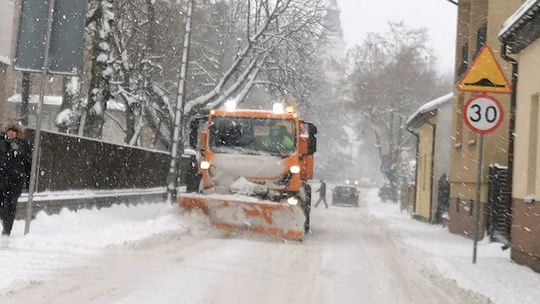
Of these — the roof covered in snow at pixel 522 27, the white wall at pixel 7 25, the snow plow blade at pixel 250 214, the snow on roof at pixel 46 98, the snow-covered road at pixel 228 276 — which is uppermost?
the white wall at pixel 7 25

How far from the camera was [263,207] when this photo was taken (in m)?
14.5

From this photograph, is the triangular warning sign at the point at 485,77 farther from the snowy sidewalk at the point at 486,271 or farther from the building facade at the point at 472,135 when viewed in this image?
the building facade at the point at 472,135

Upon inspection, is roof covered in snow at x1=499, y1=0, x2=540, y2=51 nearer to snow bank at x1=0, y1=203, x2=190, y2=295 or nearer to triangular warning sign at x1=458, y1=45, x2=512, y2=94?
triangular warning sign at x1=458, y1=45, x2=512, y2=94

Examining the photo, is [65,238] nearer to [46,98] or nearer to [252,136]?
[252,136]

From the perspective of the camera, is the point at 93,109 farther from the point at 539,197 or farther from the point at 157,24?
the point at 539,197

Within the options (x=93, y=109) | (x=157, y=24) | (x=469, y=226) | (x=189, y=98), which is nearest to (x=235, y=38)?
(x=189, y=98)

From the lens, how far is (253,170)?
15438mm

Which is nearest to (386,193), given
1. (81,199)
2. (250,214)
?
(250,214)

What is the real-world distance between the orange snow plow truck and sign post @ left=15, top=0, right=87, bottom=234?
4467 millimetres

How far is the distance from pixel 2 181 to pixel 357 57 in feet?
155

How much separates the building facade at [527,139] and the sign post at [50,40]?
695 cm

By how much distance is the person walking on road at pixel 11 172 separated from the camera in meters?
10.8

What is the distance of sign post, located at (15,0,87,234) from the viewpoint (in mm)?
11250

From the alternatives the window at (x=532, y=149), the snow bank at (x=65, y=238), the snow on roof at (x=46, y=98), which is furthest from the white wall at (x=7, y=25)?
the window at (x=532, y=149)
